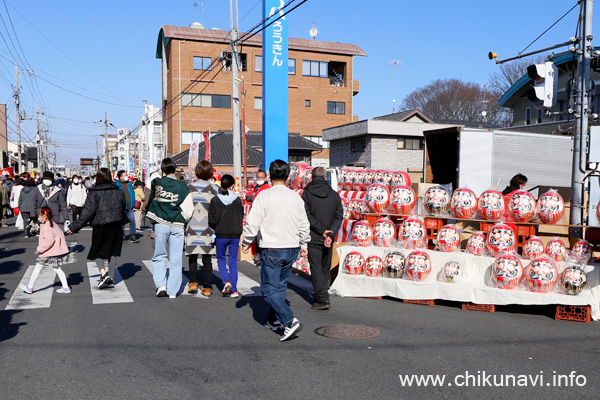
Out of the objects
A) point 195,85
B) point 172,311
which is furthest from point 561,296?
point 195,85

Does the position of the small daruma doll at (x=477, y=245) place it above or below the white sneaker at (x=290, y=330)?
above

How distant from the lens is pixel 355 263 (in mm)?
8125

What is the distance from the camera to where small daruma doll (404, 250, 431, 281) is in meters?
7.66

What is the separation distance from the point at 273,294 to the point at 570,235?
17.2 ft

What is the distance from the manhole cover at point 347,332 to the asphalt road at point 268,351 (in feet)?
0.40

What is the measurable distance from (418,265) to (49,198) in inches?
433

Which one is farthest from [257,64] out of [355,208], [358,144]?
[355,208]

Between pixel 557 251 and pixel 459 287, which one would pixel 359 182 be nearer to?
pixel 459 287

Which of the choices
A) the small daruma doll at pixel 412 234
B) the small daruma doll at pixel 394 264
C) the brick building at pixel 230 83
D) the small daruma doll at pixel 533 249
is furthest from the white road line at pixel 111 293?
the brick building at pixel 230 83

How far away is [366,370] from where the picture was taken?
4.83m

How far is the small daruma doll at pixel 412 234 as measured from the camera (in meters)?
8.09

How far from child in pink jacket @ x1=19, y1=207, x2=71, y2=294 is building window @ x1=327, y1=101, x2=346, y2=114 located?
153 feet

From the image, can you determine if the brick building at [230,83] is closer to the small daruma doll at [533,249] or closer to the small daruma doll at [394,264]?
the small daruma doll at [394,264]

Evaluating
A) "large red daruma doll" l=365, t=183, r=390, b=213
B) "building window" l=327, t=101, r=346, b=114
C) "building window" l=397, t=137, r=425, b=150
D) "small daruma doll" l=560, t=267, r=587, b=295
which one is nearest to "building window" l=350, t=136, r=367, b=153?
"building window" l=397, t=137, r=425, b=150
